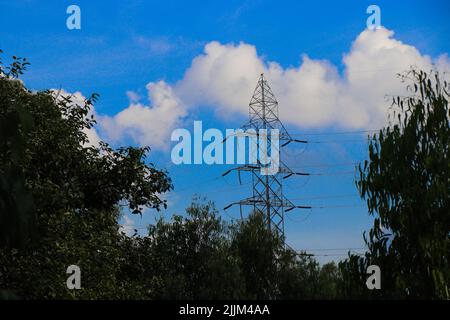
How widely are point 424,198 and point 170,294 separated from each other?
43.0 feet

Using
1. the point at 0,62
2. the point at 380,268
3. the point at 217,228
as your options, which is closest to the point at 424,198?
the point at 380,268

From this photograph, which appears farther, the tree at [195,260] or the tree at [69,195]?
the tree at [195,260]

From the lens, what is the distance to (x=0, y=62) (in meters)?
23.7

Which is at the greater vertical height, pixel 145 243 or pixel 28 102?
pixel 28 102

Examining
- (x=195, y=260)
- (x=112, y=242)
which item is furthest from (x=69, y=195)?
(x=195, y=260)

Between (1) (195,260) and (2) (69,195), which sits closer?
(2) (69,195)

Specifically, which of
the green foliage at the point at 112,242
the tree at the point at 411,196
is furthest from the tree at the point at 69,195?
the tree at the point at 411,196

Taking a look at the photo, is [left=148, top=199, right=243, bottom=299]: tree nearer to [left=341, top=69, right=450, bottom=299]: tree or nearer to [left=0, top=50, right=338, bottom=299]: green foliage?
[left=0, top=50, right=338, bottom=299]: green foliage

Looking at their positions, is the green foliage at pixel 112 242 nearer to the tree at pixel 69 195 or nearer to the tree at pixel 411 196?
the tree at pixel 69 195

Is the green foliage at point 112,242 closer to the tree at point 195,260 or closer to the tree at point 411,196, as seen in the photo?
the tree at point 195,260

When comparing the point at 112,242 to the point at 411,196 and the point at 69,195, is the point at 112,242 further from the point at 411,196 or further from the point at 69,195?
the point at 411,196
